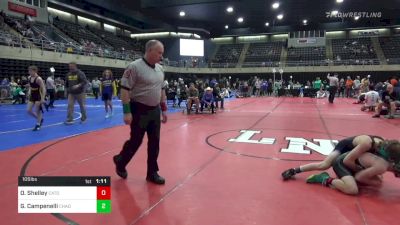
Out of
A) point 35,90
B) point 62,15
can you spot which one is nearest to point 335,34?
point 62,15

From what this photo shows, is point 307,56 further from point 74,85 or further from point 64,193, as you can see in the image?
point 64,193

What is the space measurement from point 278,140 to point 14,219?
5063 mm

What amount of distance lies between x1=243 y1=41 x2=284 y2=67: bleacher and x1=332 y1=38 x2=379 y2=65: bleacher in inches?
256

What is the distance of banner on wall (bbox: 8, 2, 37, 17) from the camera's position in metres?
24.7

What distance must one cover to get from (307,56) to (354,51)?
5.07 m

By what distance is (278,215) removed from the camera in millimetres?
3006

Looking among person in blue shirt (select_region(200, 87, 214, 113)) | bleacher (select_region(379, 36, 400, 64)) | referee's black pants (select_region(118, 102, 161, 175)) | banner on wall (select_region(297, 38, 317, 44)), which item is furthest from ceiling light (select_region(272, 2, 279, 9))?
referee's black pants (select_region(118, 102, 161, 175))

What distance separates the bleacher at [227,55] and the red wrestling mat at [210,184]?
34.1 meters

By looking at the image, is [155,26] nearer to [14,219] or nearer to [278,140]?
[278,140]

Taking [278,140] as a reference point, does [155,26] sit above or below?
above

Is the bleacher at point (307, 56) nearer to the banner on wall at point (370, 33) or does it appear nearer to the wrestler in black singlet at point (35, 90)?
the banner on wall at point (370, 33)

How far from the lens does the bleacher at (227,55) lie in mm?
40944

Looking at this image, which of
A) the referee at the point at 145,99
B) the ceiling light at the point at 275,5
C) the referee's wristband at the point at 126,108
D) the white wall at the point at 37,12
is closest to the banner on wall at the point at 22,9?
the white wall at the point at 37,12

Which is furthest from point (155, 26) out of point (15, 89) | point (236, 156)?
point (236, 156)
